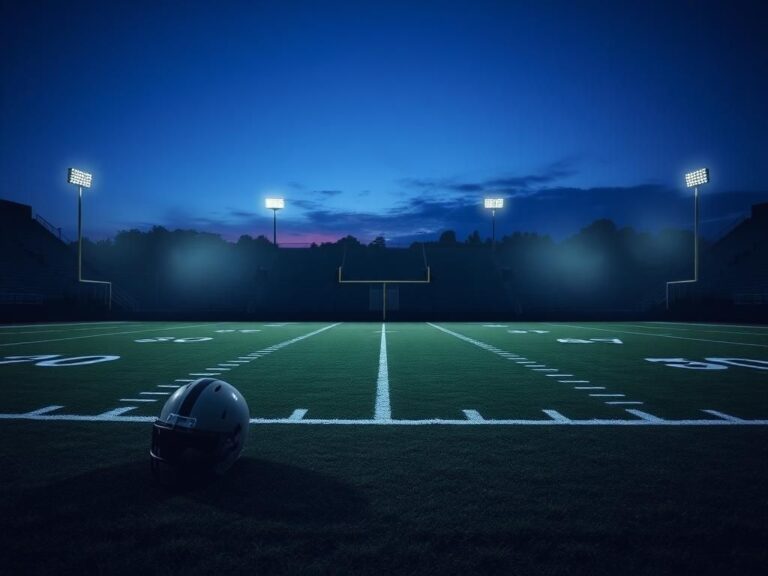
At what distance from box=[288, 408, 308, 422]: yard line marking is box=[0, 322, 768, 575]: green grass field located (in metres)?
0.05

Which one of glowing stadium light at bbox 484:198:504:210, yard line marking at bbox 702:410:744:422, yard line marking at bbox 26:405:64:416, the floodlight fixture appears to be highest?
glowing stadium light at bbox 484:198:504:210

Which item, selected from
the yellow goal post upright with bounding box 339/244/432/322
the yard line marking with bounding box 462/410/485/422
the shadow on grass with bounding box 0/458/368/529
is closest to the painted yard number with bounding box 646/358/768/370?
the yard line marking with bounding box 462/410/485/422

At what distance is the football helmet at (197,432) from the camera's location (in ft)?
11.3

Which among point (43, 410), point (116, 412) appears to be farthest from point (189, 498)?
point (43, 410)

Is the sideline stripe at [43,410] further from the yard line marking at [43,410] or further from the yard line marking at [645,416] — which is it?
the yard line marking at [645,416]

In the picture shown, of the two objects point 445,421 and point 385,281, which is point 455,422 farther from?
point 385,281

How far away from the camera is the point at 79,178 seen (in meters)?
34.5

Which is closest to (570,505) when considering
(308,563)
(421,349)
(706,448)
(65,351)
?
(308,563)

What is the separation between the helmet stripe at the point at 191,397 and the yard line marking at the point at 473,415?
9.07 feet

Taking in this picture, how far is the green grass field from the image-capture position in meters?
2.62

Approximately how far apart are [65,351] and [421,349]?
26.6 feet

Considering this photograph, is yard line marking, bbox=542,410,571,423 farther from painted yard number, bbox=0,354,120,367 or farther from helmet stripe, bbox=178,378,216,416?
painted yard number, bbox=0,354,120,367

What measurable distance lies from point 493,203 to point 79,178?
33174 millimetres

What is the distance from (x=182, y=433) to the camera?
135 inches
